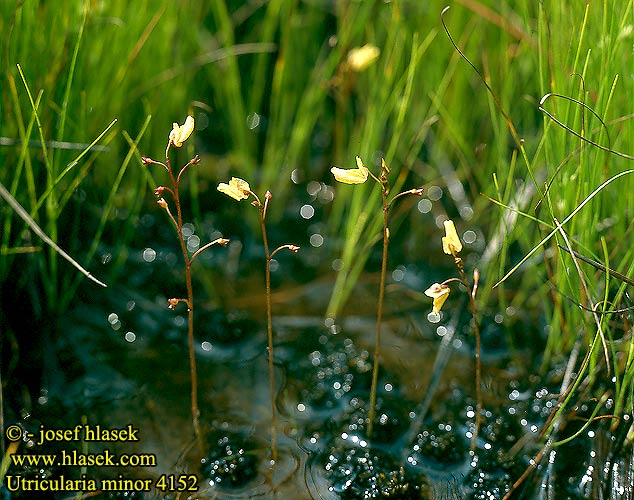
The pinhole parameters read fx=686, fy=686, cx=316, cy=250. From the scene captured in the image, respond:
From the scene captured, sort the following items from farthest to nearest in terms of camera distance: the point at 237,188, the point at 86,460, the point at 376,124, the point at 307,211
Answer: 1. the point at 307,211
2. the point at 376,124
3. the point at 86,460
4. the point at 237,188

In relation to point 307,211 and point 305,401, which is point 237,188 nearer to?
point 305,401

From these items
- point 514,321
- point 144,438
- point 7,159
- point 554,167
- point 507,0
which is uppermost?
point 507,0

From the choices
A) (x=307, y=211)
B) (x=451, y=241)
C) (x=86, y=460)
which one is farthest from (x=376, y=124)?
(x=86, y=460)

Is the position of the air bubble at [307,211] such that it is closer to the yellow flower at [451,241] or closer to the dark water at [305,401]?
the dark water at [305,401]

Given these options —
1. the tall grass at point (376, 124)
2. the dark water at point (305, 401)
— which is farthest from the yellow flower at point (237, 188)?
the dark water at point (305, 401)

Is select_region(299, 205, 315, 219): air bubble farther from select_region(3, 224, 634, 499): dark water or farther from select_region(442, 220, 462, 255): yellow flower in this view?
select_region(442, 220, 462, 255): yellow flower

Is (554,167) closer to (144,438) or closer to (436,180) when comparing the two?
(436,180)

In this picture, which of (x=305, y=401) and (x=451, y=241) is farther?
(x=305, y=401)

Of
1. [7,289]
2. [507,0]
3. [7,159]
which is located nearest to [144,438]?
[7,289]
